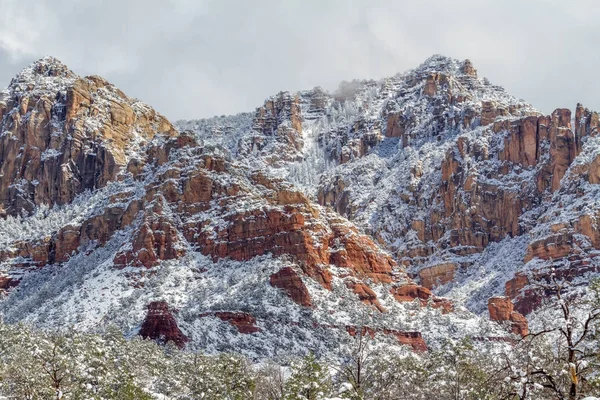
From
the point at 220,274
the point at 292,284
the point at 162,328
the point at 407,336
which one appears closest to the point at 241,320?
the point at 162,328

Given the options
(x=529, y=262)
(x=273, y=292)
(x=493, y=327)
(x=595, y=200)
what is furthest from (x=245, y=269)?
(x=595, y=200)

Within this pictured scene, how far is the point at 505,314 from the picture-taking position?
161m

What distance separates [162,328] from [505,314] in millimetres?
74102

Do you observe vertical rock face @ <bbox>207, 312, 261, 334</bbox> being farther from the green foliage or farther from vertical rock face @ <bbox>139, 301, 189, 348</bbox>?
the green foliage

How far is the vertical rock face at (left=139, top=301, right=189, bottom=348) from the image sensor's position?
120 metres

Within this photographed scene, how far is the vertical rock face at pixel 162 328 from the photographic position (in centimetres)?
12000

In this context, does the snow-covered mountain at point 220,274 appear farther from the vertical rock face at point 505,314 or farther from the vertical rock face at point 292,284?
the vertical rock face at point 505,314

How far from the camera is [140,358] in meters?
87.3

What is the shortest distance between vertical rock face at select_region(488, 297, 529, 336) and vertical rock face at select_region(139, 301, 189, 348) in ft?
228

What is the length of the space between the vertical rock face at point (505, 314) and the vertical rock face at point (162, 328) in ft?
228

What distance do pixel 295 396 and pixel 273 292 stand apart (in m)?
98.6

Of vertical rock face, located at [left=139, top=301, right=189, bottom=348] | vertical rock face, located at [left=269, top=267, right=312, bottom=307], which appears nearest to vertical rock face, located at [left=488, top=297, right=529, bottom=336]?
vertical rock face, located at [left=269, top=267, right=312, bottom=307]

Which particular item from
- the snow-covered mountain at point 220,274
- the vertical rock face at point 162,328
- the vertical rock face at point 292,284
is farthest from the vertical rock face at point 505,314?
the vertical rock face at point 162,328

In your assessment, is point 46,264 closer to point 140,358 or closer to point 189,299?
point 189,299
